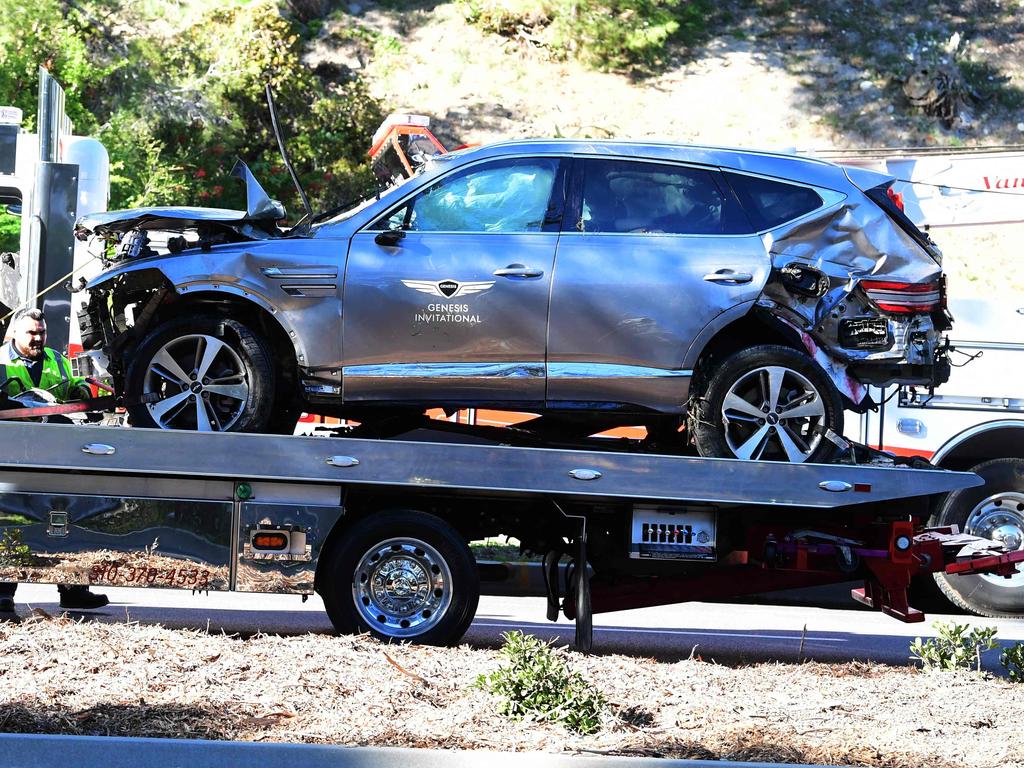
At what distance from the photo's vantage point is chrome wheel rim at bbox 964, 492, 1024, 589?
9977 millimetres

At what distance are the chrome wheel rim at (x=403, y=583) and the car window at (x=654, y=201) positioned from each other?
201 cm

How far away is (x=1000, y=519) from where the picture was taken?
32.8 feet

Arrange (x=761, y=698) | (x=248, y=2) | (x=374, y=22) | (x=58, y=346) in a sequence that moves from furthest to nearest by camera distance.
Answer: (x=374, y=22) < (x=248, y=2) < (x=58, y=346) < (x=761, y=698)

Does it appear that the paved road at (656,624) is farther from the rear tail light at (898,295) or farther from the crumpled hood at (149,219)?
the crumpled hood at (149,219)

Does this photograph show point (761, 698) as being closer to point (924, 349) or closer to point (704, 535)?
point (704, 535)

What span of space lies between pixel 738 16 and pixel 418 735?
26781 mm

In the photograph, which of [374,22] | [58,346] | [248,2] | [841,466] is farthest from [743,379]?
[374,22]

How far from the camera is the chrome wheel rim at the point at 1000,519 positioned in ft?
32.7

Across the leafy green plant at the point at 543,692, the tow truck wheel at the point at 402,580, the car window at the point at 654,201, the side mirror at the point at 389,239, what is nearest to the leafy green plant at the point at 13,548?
the tow truck wheel at the point at 402,580

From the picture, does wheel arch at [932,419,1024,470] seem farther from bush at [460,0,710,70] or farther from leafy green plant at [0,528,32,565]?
bush at [460,0,710,70]

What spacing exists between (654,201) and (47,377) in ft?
13.5

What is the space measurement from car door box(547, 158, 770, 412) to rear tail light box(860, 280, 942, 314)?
2.07 feet

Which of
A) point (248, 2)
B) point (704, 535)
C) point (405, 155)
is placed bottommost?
point (704, 535)

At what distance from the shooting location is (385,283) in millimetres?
7250
